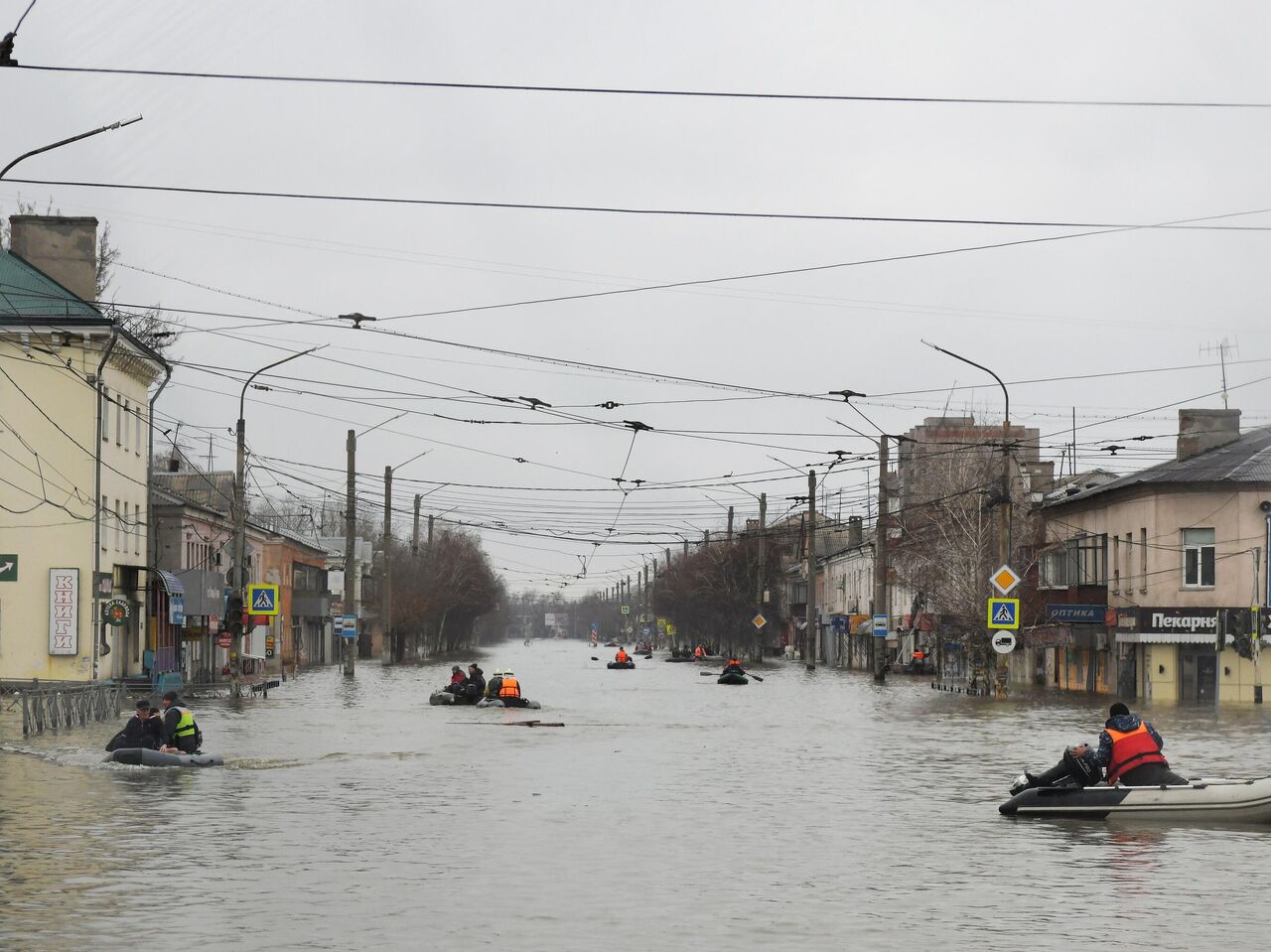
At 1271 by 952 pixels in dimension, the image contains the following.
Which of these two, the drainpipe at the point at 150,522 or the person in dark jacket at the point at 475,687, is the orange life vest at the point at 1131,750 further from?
the drainpipe at the point at 150,522

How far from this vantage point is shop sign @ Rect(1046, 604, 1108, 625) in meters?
66.1

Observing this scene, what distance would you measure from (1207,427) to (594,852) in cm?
5507

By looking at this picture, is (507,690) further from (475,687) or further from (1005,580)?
(1005,580)

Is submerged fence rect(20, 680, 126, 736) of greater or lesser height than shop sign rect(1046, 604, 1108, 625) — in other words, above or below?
below

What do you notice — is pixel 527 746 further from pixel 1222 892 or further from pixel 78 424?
pixel 78 424

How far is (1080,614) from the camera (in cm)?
6644

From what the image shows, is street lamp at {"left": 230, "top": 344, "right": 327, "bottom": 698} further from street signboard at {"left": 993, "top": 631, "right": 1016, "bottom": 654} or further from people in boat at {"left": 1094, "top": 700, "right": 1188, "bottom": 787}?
people in boat at {"left": 1094, "top": 700, "right": 1188, "bottom": 787}

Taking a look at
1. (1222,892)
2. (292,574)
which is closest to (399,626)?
(292,574)

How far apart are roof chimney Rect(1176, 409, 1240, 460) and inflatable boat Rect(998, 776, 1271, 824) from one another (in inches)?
1921

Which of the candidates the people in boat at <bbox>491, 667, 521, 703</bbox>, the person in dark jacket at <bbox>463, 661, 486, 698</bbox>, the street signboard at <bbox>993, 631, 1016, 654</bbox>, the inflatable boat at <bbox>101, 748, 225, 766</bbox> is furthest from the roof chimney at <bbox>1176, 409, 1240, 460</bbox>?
the inflatable boat at <bbox>101, 748, 225, 766</bbox>

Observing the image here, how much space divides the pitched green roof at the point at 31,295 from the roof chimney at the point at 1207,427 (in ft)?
127

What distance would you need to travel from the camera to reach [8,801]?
73.7 ft

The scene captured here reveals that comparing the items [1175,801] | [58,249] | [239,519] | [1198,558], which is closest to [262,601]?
[239,519]

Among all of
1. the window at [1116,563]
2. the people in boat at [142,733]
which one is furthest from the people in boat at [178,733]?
the window at [1116,563]
